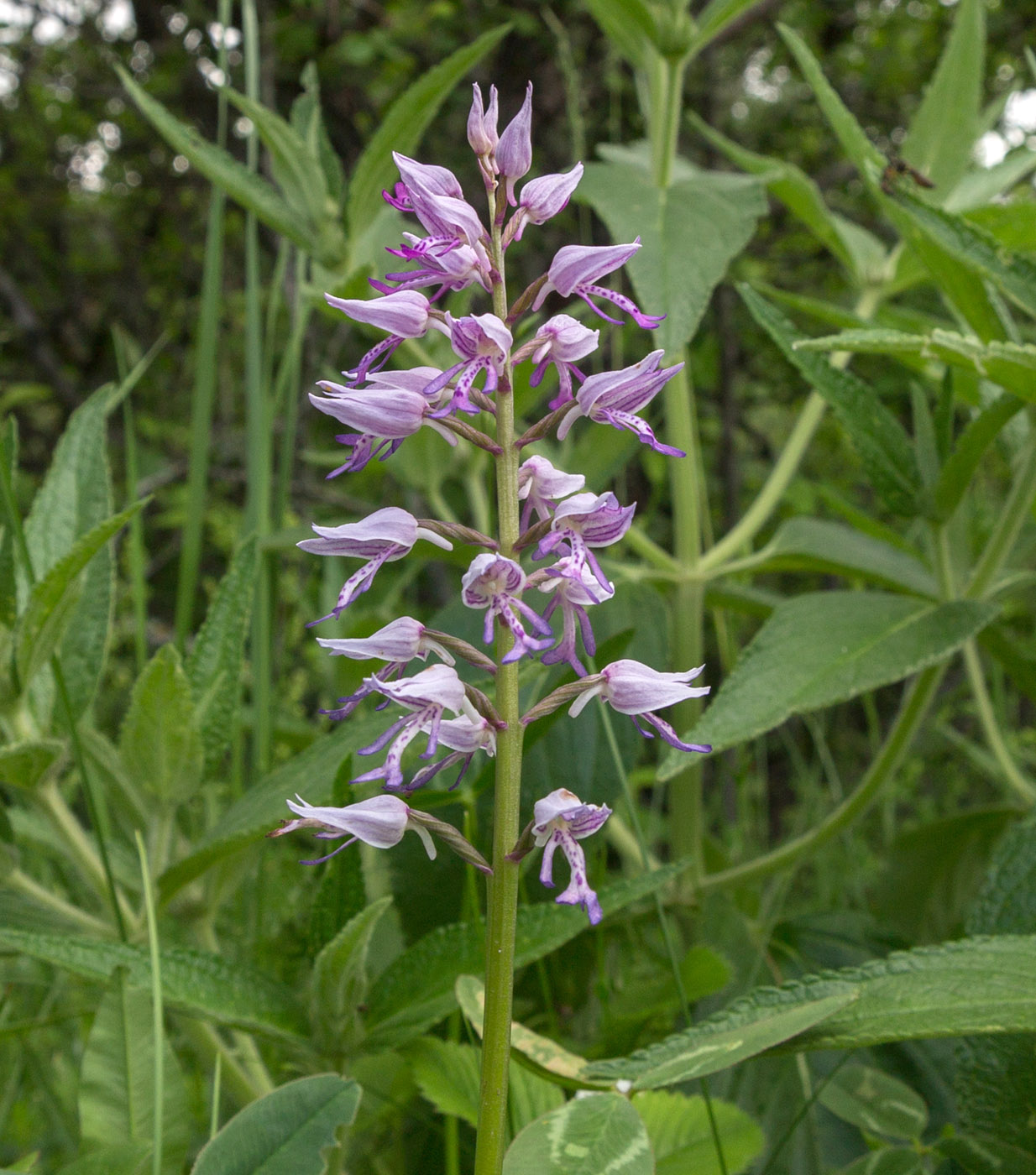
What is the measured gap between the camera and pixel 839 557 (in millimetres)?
1413

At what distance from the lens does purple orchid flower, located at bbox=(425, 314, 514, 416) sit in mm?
660

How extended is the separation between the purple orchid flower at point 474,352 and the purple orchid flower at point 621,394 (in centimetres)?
7

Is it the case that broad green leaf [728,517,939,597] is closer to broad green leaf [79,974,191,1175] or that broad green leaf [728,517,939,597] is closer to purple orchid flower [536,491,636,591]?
purple orchid flower [536,491,636,591]

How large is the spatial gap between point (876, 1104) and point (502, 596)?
650mm

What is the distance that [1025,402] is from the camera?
1103 millimetres

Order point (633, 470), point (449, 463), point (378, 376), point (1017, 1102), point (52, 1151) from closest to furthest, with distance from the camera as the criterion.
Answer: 1. point (378, 376)
2. point (1017, 1102)
3. point (52, 1151)
4. point (449, 463)
5. point (633, 470)

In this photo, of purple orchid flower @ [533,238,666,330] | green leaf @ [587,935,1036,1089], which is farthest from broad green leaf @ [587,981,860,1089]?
purple orchid flower @ [533,238,666,330]

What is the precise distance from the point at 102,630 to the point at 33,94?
429 centimetres

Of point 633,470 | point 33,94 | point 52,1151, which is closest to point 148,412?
point 33,94

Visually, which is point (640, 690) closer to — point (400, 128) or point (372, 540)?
point (372, 540)

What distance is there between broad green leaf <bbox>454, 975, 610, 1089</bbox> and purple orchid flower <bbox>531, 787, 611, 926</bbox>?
154 mm

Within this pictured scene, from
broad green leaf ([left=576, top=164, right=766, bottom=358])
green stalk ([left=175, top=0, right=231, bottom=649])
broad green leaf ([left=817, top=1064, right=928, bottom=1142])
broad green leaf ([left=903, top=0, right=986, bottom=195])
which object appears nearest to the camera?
broad green leaf ([left=817, top=1064, right=928, bottom=1142])

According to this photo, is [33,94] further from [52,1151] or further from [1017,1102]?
[1017,1102]

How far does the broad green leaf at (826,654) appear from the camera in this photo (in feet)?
3.37
